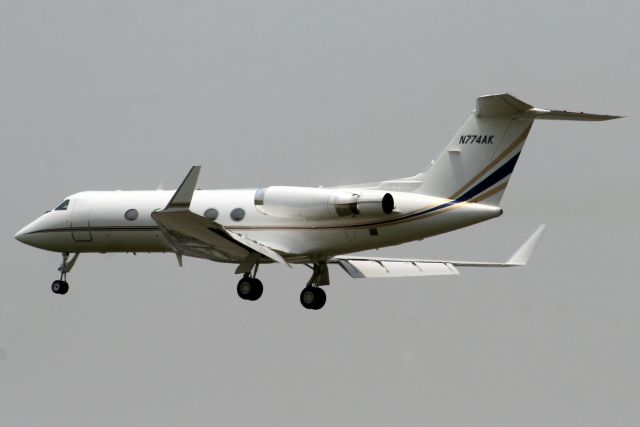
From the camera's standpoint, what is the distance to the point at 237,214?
120ft

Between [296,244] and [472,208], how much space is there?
4.77 meters

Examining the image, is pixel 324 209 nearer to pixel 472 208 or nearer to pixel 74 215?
pixel 472 208

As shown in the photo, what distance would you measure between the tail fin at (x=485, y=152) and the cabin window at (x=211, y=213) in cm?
599

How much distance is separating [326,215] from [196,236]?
3271 mm

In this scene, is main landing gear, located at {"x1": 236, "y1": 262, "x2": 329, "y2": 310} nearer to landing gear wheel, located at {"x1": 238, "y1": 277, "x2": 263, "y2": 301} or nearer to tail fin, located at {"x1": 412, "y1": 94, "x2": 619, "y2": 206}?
landing gear wheel, located at {"x1": 238, "y1": 277, "x2": 263, "y2": 301}

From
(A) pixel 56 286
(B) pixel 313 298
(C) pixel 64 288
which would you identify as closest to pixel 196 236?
(B) pixel 313 298

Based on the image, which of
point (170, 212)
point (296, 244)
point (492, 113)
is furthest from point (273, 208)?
point (492, 113)

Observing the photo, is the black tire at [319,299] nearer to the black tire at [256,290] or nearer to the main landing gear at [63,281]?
the black tire at [256,290]

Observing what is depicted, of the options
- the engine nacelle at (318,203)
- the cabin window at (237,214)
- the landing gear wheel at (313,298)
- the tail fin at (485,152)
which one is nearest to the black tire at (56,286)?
the cabin window at (237,214)

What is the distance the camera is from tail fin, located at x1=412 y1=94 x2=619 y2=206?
33156 mm

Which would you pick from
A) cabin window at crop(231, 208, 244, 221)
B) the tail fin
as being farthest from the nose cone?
the tail fin

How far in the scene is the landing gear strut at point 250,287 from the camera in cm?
3597

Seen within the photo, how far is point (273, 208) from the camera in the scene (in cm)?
3591

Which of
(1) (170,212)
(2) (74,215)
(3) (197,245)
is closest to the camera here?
(1) (170,212)
